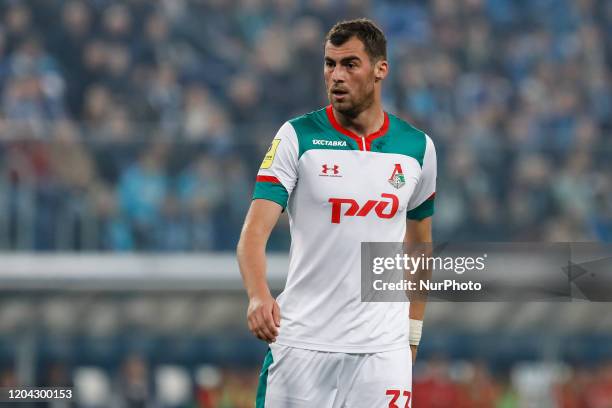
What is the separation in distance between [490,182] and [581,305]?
225 cm

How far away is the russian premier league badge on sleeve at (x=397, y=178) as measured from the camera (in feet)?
18.3

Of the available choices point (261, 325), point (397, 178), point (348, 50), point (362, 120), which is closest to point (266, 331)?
point (261, 325)

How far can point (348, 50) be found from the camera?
17.8ft

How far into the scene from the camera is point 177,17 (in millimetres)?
16062

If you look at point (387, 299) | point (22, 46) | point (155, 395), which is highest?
point (22, 46)

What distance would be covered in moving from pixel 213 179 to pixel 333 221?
24.3 ft

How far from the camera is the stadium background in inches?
505

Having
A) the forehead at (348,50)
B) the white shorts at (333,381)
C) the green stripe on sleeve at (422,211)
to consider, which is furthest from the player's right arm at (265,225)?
the green stripe on sleeve at (422,211)

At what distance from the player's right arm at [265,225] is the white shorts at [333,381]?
1.68ft

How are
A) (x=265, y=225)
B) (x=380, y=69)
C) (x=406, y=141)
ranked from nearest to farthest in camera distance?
1. (x=265, y=225)
2. (x=380, y=69)
3. (x=406, y=141)

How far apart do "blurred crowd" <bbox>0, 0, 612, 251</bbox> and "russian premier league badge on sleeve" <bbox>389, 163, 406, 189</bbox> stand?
23.8ft

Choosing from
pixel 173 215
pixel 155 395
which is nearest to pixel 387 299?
pixel 173 215

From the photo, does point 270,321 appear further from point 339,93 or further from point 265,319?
point 339,93

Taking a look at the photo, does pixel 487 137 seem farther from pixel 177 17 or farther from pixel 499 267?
pixel 177 17
